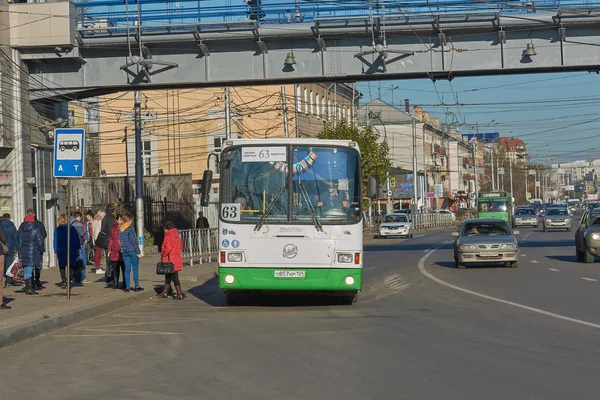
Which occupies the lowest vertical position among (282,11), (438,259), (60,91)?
(438,259)

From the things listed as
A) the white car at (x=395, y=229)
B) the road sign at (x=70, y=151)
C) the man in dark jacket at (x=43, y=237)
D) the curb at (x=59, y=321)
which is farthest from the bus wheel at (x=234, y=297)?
the white car at (x=395, y=229)

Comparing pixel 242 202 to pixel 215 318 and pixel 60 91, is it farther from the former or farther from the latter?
pixel 60 91

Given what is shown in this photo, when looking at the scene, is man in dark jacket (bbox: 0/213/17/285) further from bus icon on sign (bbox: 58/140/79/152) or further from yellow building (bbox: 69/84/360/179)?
yellow building (bbox: 69/84/360/179)

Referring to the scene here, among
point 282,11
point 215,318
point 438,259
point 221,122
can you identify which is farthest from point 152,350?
point 221,122

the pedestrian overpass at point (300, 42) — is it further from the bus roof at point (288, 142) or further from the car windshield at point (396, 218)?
the car windshield at point (396, 218)

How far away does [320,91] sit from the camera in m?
78.2

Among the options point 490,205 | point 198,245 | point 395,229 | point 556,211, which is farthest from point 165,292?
point 490,205

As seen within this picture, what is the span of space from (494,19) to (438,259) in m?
10.3

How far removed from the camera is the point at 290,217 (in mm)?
17594

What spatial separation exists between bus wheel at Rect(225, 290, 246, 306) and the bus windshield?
1.74m

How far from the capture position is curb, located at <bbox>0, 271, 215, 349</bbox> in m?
13.3

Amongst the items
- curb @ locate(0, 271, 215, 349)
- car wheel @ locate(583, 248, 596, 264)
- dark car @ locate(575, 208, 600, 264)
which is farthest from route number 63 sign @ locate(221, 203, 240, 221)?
car wheel @ locate(583, 248, 596, 264)

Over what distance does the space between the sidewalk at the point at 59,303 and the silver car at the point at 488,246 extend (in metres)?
7.30

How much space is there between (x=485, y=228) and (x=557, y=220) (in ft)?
125
